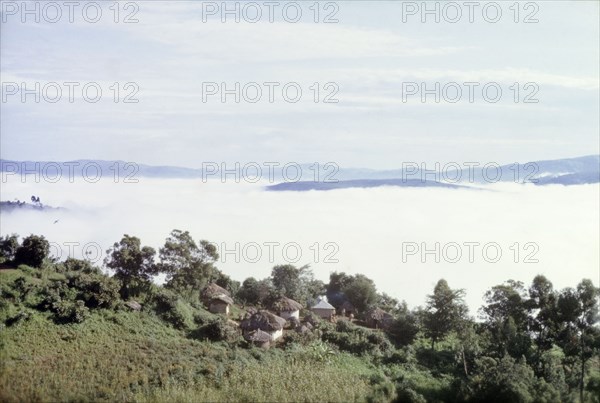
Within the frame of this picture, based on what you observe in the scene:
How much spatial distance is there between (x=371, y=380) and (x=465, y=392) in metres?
1.88

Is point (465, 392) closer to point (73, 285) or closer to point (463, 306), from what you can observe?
point (463, 306)

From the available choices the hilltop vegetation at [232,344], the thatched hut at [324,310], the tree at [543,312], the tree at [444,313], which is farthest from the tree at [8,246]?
the tree at [543,312]

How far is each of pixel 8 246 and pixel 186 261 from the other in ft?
15.3

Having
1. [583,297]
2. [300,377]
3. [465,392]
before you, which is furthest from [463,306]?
[300,377]

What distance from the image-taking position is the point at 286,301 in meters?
18.7

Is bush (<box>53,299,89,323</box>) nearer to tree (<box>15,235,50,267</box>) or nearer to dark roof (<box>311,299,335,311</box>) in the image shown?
tree (<box>15,235,50,267</box>)

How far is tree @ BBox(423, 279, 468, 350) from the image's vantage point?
661 inches

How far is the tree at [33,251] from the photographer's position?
53.3 feet

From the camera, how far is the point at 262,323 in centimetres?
1605

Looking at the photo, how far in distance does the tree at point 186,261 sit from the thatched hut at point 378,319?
204 inches

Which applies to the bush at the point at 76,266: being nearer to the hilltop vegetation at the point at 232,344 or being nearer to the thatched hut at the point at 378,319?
the hilltop vegetation at the point at 232,344

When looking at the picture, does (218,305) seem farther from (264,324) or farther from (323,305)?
(323,305)

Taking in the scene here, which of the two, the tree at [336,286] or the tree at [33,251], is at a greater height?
the tree at [33,251]

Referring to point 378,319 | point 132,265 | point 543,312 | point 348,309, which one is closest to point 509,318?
point 543,312
